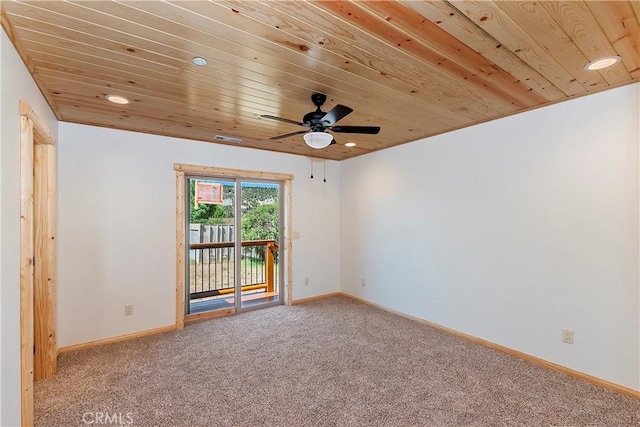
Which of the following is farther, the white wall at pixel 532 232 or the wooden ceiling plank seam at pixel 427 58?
the white wall at pixel 532 232

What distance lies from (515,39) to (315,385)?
2.88 metres

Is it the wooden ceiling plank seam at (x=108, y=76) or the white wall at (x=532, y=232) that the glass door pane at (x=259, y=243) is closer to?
the white wall at (x=532, y=232)

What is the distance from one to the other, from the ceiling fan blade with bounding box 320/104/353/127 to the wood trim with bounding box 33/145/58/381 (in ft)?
8.13

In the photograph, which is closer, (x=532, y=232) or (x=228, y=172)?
(x=532, y=232)

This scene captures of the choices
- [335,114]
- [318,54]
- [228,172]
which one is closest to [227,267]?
[228,172]

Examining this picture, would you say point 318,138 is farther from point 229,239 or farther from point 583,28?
point 229,239

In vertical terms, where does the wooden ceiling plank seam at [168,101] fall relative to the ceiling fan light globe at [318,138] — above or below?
above

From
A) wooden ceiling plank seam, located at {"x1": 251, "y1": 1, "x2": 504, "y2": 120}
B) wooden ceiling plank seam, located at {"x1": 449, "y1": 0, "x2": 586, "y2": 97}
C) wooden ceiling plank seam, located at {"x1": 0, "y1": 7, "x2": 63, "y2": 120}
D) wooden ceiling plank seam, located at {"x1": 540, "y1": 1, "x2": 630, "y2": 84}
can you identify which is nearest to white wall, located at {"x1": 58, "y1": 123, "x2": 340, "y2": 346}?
wooden ceiling plank seam, located at {"x1": 0, "y1": 7, "x2": 63, "y2": 120}

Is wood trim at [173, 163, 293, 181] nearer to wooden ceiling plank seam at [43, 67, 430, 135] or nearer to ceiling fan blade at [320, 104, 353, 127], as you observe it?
wooden ceiling plank seam at [43, 67, 430, 135]

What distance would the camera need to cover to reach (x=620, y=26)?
63.6 inches

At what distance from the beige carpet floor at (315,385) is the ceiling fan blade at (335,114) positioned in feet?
7.26

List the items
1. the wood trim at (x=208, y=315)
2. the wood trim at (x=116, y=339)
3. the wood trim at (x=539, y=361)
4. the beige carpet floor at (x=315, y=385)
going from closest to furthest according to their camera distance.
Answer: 1. the beige carpet floor at (x=315, y=385)
2. the wood trim at (x=539, y=361)
3. the wood trim at (x=116, y=339)
4. the wood trim at (x=208, y=315)

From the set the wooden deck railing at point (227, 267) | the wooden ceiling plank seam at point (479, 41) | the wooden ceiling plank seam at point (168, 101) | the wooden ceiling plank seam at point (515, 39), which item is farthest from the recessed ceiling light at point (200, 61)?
the wooden deck railing at point (227, 267)

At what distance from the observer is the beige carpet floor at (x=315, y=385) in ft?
6.79
